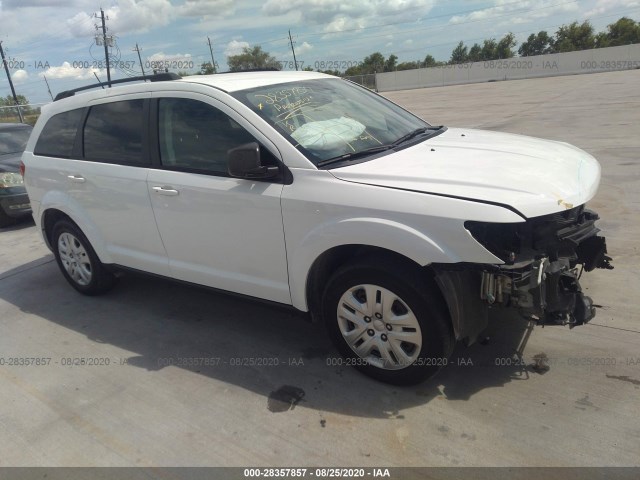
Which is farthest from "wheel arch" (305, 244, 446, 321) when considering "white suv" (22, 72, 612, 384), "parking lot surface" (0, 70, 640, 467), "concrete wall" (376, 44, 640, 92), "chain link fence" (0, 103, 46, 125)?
"concrete wall" (376, 44, 640, 92)

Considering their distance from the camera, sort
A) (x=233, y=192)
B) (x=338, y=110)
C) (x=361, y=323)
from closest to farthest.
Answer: (x=361, y=323), (x=233, y=192), (x=338, y=110)

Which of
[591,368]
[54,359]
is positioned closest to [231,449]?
[54,359]

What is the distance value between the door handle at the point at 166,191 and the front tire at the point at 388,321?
1.38m

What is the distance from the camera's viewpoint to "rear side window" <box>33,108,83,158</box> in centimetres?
461

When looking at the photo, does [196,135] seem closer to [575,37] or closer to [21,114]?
[21,114]

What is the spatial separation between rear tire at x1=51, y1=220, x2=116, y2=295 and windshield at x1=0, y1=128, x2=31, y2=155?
537cm

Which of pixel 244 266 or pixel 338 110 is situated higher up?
pixel 338 110

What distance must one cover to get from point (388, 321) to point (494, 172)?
1.05 meters

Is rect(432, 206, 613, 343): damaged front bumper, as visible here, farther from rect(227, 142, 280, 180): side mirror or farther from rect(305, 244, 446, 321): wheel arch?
rect(227, 142, 280, 180): side mirror

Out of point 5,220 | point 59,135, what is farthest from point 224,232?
point 5,220

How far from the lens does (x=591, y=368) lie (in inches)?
123

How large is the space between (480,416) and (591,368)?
86cm

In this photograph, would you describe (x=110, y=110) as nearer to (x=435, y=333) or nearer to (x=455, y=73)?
(x=435, y=333)

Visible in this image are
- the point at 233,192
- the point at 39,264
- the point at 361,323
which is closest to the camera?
the point at 361,323
